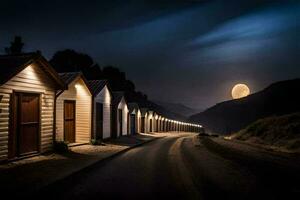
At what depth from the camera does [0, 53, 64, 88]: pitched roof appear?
Answer: 12.2 m

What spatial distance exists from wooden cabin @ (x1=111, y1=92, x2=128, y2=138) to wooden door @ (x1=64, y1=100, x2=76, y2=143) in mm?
8284

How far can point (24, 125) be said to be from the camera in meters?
13.6

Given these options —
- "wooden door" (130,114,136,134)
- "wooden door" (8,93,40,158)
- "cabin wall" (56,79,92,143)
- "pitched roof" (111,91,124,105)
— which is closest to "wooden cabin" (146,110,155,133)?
"wooden door" (130,114,136,134)

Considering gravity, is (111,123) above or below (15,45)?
below

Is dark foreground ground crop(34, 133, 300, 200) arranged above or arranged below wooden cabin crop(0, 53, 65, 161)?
below

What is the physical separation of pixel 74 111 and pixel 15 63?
7423mm

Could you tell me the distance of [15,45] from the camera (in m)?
50.6

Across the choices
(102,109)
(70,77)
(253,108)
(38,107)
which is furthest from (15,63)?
(253,108)

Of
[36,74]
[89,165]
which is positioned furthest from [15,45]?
[89,165]

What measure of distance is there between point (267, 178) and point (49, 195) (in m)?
6.64

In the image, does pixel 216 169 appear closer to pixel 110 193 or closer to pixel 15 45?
pixel 110 193

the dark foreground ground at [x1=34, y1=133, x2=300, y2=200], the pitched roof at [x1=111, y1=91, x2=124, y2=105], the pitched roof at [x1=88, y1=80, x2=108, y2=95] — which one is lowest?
the dark foreground ground at [x1=34, y1=133, x2=300, y2=200]

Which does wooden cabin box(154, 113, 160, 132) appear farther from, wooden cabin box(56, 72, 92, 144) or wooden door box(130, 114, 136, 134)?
wooden cabin box(56, 72, 92, 144)

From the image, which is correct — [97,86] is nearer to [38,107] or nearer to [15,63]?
[38,107]
